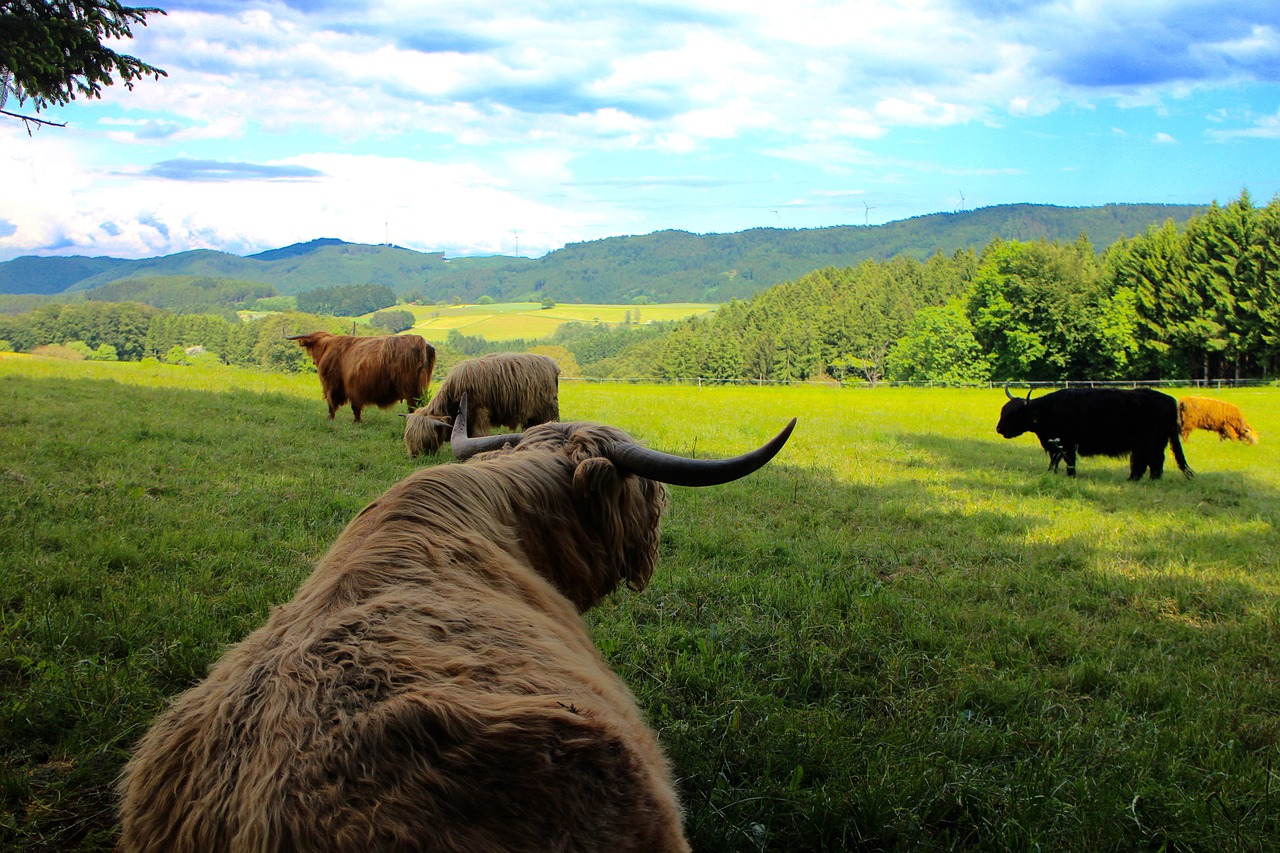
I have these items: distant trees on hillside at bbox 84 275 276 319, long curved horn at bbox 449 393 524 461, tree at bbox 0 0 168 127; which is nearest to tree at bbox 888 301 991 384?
tree at bbox 0 0 168 127

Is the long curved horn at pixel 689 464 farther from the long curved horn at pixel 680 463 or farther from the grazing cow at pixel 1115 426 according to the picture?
the grazing cow at pixel 1115 426

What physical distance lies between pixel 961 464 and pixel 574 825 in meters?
12.2

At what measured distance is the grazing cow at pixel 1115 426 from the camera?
11.8 meters

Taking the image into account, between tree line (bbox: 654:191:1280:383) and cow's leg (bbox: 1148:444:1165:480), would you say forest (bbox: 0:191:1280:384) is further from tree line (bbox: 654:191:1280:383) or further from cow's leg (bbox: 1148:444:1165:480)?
cow's leg (bbox: 1148:444:1165:480)

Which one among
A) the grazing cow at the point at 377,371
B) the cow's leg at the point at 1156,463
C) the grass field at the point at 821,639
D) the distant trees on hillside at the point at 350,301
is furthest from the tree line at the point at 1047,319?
the grazing cow at the point at 377,371

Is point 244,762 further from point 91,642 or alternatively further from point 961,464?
point 961,464

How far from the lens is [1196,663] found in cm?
444

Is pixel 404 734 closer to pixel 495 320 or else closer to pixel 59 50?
pixel 59 50

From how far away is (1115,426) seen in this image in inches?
465

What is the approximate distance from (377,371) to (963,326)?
74.3 meters

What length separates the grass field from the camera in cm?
286

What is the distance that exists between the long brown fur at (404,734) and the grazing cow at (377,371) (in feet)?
35.2

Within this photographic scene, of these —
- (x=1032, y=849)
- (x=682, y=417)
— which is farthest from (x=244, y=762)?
(x=682, y=417)

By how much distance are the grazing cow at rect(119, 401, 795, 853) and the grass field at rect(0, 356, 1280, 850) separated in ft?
4.00
